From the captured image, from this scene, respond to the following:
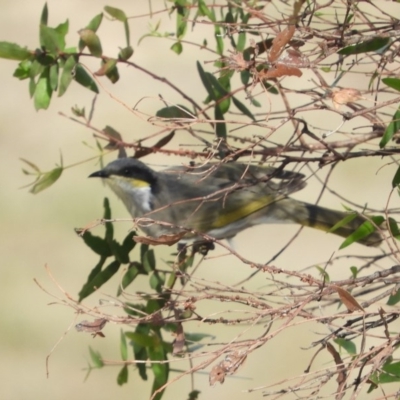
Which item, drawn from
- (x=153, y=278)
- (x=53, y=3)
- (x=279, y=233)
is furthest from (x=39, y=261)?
(x=153, y=278)

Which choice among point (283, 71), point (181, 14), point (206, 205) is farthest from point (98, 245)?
point (206, 205)

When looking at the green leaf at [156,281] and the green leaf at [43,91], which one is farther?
the green leaf at [156,281]

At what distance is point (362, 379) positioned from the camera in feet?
3.71

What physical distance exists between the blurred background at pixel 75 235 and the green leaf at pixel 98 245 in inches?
72.6

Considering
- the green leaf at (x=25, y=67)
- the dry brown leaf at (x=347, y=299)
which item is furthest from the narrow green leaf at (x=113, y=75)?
the dry brown leaf at (x=347, y=299)

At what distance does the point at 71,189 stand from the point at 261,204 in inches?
115

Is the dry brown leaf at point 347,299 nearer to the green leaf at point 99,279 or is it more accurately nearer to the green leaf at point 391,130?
the green leaf at point 391,130

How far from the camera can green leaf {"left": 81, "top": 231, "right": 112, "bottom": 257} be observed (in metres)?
1.69

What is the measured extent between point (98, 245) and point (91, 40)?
0.36 m

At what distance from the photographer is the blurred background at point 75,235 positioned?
4.45 meters

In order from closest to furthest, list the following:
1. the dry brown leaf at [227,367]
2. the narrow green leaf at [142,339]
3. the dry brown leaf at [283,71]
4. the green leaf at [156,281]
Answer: the dry brown leaf at [227,367], the dry brown leaf at [283,71], the narrow green leaf at [142,339], the green leaf at [156,281]

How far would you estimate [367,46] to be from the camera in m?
1.32

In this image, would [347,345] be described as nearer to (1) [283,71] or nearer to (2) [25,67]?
(1) [283,71]

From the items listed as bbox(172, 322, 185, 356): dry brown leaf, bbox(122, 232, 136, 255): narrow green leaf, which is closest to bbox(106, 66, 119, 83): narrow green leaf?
bbox(122, 232, 136, 255): narrow green leaf
